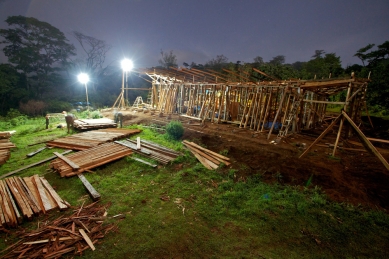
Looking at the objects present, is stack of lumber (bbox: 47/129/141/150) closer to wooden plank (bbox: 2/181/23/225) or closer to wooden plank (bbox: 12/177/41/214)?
wooden plank (bbox: 12/177/41/214)

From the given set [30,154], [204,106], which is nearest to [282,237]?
[30,154]

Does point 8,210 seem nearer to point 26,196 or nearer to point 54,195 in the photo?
point 26,196

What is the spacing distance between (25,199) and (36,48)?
27778 mm

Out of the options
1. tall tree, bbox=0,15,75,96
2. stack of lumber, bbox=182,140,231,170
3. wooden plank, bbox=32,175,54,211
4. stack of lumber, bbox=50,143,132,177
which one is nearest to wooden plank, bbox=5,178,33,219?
wooden plank, bbox=32,175,54,211

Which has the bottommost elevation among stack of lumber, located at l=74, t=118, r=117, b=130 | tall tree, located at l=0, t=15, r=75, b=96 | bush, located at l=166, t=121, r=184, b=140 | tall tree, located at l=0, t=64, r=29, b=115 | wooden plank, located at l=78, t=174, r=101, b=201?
wooden plank, located at l=78, t=174, r=101, b=201

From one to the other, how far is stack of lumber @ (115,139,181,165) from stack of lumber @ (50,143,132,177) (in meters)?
0.38

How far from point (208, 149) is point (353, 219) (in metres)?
5.38

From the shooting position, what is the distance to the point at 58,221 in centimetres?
373

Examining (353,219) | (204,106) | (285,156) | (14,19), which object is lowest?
(353,219)

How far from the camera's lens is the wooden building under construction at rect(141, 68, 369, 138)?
397 inches

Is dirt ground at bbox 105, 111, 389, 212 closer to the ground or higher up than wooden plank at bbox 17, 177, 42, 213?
higher up

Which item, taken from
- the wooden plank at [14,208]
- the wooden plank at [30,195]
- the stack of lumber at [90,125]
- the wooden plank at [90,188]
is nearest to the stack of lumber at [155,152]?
the wooden plank at [90,188]

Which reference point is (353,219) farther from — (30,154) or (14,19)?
(14,19)

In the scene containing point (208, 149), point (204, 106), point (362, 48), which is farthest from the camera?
point (362, 48)
